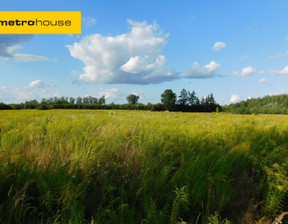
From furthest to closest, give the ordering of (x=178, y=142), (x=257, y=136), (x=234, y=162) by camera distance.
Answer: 1. (x=257, y=136)
2. (x=178, y=142)
3. (x=234, y=162)

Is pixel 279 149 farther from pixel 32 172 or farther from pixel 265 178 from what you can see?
pixel 32 172

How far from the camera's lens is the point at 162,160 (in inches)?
81.4

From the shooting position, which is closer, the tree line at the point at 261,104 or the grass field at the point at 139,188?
the grass field at the point at 139,188

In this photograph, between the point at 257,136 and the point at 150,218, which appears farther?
the point at 257,136

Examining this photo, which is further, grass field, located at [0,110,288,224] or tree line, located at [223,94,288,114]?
tree line, located at [223,94,288,114]

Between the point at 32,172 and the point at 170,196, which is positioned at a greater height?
the point at 32,172

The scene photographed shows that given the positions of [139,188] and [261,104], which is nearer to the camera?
[139,188]

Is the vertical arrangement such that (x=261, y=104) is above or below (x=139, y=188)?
above

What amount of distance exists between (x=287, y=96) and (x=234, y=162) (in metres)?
34.6

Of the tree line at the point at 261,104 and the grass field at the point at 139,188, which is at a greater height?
the tree line at the point at 261,104

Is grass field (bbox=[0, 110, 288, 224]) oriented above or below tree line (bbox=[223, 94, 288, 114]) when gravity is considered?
below

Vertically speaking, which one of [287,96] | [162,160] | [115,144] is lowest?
[162,160]

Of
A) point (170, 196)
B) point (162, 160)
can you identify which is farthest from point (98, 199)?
point (162, 160)

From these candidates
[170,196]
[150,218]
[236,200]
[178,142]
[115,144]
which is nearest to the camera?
[150,218]
